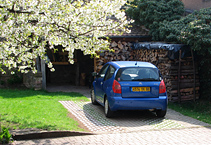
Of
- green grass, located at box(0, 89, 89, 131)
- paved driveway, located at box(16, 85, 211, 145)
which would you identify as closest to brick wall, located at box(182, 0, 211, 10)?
paved driveway, located at box(16, 85, 211, 145)

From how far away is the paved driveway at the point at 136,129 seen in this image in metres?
6.71

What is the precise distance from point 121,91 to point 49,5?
3207mm

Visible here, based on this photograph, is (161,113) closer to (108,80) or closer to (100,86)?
(108,80)

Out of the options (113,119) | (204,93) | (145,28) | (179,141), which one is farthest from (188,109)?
(145,28)

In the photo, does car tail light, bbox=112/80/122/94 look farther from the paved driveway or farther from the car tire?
the car tire

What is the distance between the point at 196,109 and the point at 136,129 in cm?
427

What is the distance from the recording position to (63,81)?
66.4ft

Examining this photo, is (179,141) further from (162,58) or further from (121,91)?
(162,58)

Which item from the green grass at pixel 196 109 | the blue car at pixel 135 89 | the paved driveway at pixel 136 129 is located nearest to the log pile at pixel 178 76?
the green grass at pixel 196 109

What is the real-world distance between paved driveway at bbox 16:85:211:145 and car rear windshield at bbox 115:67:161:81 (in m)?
1.31

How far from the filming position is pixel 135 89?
838 centimetres

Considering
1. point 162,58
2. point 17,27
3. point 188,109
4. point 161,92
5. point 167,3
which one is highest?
point 167,3

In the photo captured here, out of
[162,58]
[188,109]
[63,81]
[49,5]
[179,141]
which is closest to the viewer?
[179,141]

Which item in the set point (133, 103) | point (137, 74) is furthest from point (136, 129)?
point (137, 74)
